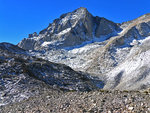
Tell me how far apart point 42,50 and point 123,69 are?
102 metres

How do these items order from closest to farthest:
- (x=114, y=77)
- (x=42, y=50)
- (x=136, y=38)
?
(x=114, y=77)
(x=136, y=38)
(x=42, y=50)

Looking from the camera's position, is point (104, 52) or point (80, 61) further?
point (80, 61)

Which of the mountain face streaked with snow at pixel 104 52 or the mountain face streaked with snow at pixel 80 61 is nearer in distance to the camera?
the mountain face streaked with snow at pixel 80 61

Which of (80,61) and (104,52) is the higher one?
(80,61)

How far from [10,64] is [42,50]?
13653 cm

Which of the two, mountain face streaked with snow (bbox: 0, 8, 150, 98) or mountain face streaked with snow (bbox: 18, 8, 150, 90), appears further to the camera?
mountain face streaked with snow (bbox: 18, 8, 150, 90)

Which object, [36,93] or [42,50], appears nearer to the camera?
[36,93]

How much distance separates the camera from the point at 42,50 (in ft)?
542

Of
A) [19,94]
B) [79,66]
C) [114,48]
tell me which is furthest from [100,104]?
[114,48]

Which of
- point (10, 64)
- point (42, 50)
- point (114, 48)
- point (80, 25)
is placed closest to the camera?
point (10, 64)

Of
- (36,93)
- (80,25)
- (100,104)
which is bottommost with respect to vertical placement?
(100,104)

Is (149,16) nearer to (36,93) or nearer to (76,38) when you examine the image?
(76,38)

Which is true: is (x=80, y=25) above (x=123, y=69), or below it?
above

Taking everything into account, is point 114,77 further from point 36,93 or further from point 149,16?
point 149,16
